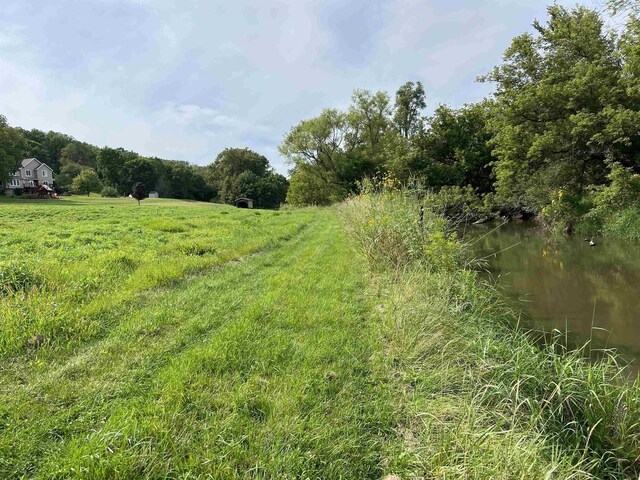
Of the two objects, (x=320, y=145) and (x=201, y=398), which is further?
(x=320, y=145)

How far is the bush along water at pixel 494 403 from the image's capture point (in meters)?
2.24

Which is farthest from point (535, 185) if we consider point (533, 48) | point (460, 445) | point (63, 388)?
point (63, 388)

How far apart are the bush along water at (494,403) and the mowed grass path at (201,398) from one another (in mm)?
281

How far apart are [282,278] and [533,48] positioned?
65.8 feet

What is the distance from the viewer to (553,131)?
639 inches

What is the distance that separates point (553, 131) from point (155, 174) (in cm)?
7285

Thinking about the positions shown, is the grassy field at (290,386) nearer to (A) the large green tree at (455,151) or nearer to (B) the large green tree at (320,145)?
(A) the large green tree at (455,151)

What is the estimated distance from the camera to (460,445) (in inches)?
90.6

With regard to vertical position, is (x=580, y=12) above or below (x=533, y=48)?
above

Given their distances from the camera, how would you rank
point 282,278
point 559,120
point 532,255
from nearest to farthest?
Result: 1. point 282,278
2. point 532,255
3. point 559,120

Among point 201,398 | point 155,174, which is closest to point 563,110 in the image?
point 201,398

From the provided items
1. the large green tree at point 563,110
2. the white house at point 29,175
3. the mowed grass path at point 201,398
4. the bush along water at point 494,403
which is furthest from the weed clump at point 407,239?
the white house at point 29,175

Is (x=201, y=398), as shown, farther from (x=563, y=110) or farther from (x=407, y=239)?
(x=563, y=110)

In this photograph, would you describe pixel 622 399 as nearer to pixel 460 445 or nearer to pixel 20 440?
pixel 460 445
